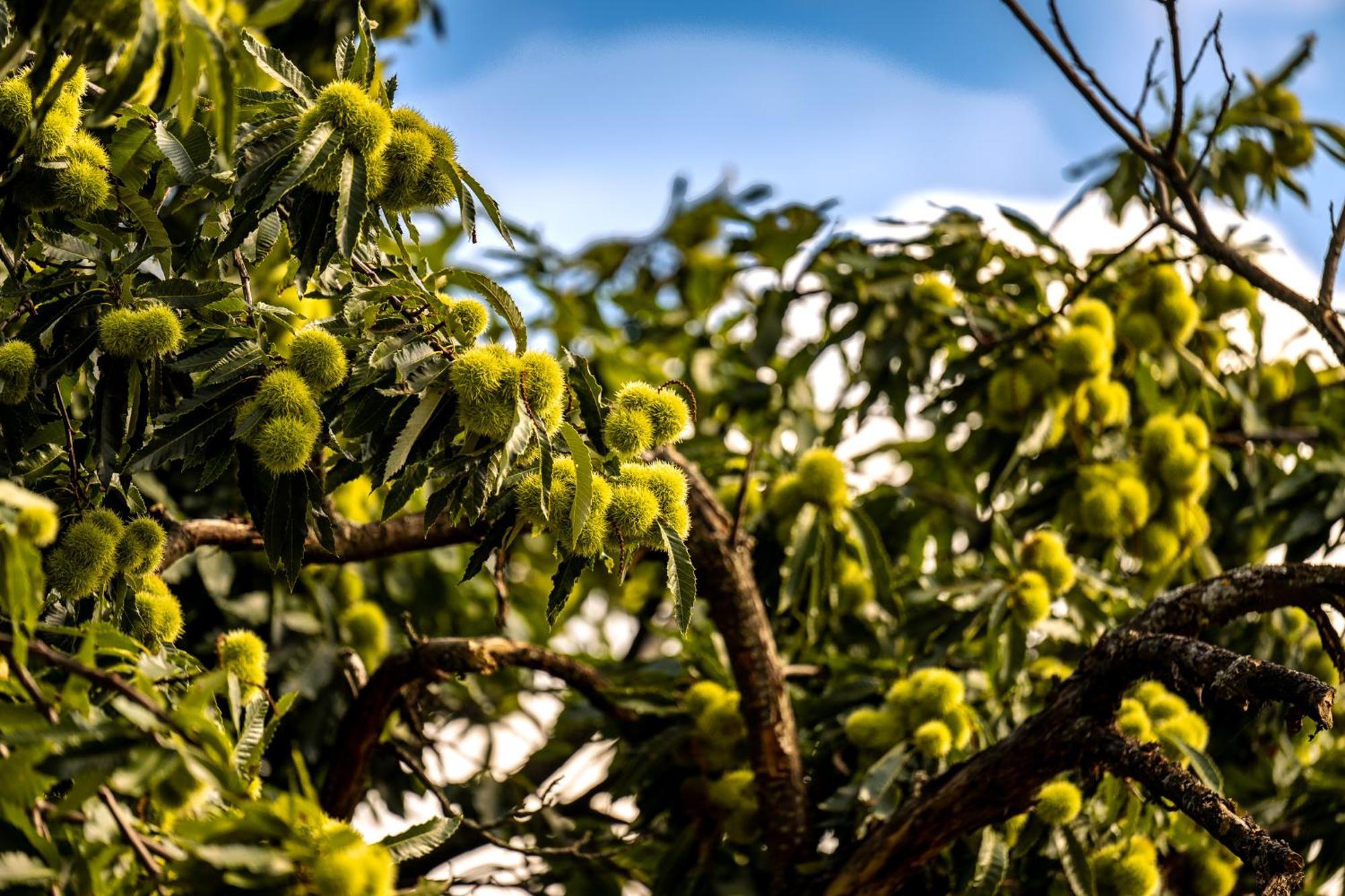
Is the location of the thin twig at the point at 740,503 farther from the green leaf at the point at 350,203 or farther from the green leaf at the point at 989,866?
the green leaf at the point at 350,203

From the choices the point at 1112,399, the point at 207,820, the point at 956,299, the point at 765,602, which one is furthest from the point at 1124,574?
the point at 207,820

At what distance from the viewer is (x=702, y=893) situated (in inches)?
124

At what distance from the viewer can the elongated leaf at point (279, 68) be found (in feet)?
6.18

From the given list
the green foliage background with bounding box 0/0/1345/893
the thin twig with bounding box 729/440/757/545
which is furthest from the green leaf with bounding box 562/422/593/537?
the thin twig with bounding box 729/440/757/545

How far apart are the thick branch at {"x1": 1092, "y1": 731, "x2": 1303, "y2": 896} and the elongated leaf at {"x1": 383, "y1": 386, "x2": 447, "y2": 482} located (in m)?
1.25

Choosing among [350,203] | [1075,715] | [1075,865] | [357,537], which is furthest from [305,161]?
[1075,865]

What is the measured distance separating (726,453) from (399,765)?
3.71 ft

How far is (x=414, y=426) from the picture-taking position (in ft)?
6.18

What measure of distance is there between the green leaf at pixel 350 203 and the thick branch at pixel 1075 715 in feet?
4.64

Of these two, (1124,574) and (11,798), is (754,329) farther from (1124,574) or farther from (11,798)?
(11,798)

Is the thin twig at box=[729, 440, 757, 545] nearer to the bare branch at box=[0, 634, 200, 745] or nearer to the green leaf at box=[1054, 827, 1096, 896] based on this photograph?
the green leaf at box=[1054, 827, 1096, 896]

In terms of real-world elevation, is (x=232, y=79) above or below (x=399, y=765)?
above

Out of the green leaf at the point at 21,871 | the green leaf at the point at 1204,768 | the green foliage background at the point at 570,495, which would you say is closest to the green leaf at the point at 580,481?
the green foliage background at the point at 570,495

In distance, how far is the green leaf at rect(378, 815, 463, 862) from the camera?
166cm
